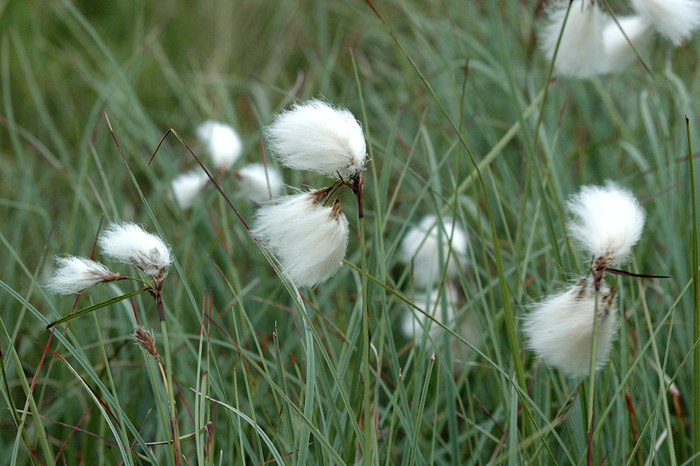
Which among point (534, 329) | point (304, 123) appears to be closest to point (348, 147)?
point (304, 123)

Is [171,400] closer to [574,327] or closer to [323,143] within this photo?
[323,143]

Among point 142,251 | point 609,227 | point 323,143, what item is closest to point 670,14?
point 609,227

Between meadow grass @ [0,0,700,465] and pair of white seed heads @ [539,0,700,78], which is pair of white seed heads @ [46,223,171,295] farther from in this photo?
pair of white seed heads @ [539,0,700,78]

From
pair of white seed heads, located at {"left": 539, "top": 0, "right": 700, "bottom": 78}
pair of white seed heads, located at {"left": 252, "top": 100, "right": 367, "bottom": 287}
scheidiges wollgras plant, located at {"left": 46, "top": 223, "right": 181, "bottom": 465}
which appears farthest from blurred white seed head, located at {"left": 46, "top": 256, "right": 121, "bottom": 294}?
pair of white seed heads, located at {"left": 539, "top": 0, "right": 700, "bottom": 78}

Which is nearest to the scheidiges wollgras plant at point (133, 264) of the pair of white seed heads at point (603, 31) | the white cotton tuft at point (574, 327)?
the white cotton tuft at point (574, 327)

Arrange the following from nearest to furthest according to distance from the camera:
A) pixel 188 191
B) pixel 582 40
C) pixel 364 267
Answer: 1. pixel 364 267
2. pixel 582 40
3. pixel 188 191

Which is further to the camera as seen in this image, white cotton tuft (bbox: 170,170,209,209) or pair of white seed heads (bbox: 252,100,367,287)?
white cotton tuft (bbox: 170,170,209,209)

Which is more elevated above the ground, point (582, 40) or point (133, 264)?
point (582, 40)
